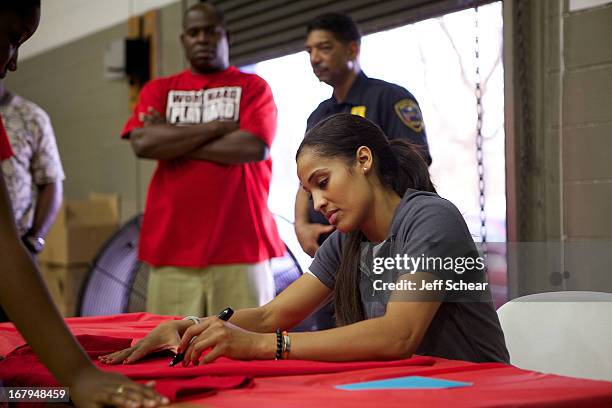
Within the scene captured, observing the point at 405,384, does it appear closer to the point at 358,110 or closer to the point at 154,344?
the point at 154,344

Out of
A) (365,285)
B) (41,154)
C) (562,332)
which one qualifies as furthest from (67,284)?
(562,332)

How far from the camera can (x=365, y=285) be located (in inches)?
68.8

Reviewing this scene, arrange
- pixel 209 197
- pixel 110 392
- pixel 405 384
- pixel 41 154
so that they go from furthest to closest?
pixel 41 154, pixel 209 197, pixel 405 384, pixel 110 392

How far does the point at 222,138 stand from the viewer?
9.41ft

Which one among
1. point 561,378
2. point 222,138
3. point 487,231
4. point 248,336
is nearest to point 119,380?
point 248,336

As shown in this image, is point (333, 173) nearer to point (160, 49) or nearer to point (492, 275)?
point (492, 275)

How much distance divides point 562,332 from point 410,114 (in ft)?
3.16

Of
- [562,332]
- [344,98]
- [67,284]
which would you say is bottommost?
[67,284]

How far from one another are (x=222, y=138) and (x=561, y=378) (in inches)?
72.2

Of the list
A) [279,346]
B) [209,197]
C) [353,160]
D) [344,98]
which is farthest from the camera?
[209,197]

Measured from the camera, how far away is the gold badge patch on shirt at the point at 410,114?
252cm

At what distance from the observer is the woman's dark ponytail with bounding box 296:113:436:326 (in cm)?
173
